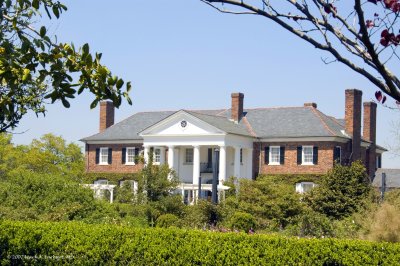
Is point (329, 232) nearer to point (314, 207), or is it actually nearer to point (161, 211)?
point (161, 211)

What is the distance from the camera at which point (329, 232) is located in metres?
22.4

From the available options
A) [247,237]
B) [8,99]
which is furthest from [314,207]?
[8,99]

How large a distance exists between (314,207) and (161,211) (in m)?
11.6

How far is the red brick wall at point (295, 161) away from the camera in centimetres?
4884

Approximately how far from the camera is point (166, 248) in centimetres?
1522

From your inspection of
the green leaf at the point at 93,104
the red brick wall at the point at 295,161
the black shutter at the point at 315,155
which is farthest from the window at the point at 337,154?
the green leaf at the point at 93,104

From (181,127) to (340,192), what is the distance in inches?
685

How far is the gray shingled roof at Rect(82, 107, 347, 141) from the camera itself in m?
50.9

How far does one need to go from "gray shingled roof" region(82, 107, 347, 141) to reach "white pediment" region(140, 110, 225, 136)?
41 centimetres

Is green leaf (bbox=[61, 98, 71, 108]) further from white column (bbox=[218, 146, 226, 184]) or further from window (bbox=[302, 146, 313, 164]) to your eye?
white column (bbox=[218, 146, 226, 184])

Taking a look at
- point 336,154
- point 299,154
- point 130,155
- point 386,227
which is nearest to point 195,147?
point 130,155

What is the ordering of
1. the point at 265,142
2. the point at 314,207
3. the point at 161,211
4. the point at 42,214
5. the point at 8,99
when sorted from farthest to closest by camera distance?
1. the point at 265,142
2. the point at 314,207
3. the point at 161,211
4. the point at 42,214
5. the point at 8,99

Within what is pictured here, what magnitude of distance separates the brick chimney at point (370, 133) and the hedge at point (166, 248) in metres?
41.3

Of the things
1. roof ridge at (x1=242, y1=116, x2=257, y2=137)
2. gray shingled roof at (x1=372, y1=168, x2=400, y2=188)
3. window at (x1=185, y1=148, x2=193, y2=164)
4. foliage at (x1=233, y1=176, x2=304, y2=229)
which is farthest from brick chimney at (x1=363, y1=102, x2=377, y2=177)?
foliage at (x1=233, y1=176, x2=304, y2=229)
